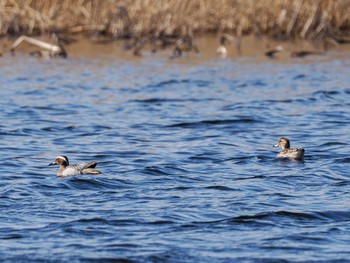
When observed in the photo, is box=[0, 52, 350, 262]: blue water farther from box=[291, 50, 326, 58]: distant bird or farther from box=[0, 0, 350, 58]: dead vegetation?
box=[0, 0, 350, 58]: dead vegetation

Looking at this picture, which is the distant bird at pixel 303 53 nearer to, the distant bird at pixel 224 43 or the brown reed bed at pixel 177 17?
the distant bird at pixel 224 43

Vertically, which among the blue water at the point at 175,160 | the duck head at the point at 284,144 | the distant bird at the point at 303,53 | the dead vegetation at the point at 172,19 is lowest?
the blue water at the point at 175,160

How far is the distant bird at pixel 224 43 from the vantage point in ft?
85.1

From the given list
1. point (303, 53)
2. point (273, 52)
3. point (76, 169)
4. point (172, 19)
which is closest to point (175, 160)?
point (76, 169)

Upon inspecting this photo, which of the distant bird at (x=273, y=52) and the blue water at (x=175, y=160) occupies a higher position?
the distant bird at (x=273, y=52)

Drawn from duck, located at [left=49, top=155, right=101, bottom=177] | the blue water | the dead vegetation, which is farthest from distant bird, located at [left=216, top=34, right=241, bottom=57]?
duck, located at [left=49, top=155, right=101, bottom=177]

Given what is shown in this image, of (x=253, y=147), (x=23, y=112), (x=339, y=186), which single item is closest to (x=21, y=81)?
(x=23, y=112)

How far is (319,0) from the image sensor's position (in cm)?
2800

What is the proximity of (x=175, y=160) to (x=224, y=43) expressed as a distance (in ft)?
48.4

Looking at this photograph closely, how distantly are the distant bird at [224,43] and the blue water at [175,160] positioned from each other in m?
0.73

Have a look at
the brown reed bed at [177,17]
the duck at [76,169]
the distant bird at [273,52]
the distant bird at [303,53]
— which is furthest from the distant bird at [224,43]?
the duck at [76,169]

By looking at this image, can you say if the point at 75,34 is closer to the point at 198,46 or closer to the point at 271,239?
the point at 198,46

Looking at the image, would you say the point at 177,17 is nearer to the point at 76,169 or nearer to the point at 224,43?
the point at 224,43

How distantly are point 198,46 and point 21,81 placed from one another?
284 inches
